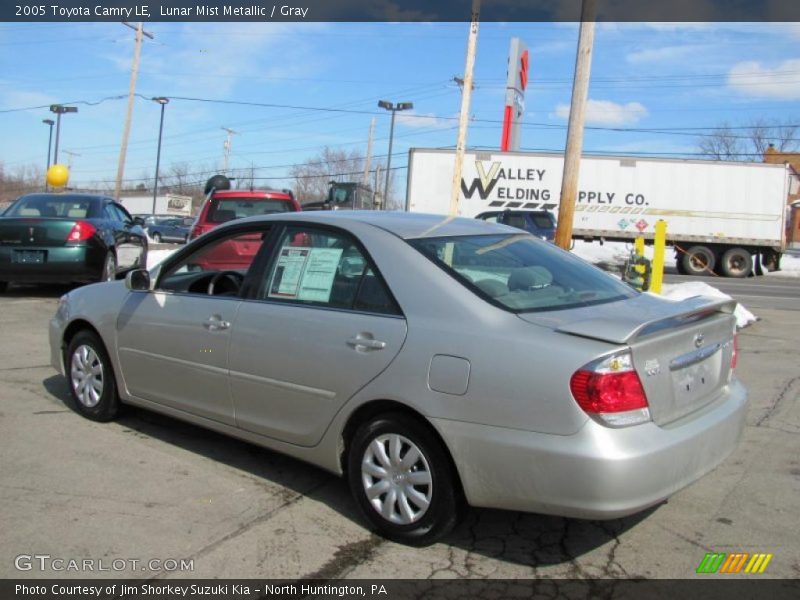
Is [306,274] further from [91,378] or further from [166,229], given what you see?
[166,229]

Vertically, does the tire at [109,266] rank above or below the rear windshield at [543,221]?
below

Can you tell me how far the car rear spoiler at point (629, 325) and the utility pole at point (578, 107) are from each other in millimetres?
8126

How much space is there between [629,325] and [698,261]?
24.1m

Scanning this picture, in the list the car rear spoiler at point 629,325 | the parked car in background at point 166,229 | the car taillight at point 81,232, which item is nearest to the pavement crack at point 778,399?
the car rear spoiler at point 629,325

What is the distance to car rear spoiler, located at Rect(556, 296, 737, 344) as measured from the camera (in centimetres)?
299

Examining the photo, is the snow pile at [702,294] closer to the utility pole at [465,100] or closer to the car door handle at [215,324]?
the utility pole at [465,100]

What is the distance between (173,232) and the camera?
3812 centimetres

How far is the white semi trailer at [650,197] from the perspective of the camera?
79.8ft

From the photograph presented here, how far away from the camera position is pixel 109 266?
1096 centimetres

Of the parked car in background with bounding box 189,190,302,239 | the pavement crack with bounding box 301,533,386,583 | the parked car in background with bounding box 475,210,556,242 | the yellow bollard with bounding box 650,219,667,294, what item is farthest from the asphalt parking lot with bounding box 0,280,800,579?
the parked car in background with bounding box 475,210,556,242

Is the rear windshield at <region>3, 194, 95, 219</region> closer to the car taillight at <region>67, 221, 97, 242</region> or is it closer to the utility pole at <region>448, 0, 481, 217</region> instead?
the car taillight at <region>67, 221, 97, 242</region>

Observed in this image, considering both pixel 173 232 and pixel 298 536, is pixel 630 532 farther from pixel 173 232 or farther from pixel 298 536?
pixel 173 232

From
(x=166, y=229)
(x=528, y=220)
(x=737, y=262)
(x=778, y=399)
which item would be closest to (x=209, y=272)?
(x=778, y=399)

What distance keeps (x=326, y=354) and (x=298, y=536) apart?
88 cm
